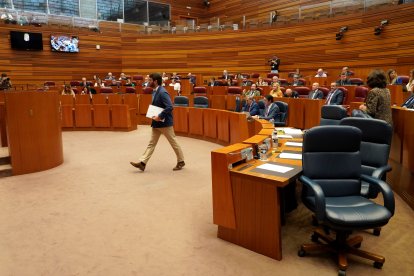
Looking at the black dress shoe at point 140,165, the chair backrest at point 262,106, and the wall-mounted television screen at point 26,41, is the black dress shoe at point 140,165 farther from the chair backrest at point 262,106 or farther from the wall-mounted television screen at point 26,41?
the wall-mounted television screen at point 26,41

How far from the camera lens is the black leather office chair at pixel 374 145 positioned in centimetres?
274

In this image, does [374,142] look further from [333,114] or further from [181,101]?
[181,101]

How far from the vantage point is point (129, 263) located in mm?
2412

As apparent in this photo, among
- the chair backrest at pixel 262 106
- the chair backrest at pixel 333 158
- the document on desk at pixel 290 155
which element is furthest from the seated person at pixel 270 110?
the chair backrest at pixel 333 158

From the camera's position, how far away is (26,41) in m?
13.0

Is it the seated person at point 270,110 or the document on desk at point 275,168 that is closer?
the document on desk at point 275,168

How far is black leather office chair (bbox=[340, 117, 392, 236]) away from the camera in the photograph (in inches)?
108

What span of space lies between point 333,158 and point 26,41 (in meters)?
13.7

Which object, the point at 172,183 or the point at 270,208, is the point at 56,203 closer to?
the point at 172,183

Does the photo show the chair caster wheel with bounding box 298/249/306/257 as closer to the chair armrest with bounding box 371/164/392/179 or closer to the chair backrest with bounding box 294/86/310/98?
the chair armrest with bounding box 371/164/392/179

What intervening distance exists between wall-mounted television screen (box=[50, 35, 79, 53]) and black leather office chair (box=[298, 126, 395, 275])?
13730 millimetres

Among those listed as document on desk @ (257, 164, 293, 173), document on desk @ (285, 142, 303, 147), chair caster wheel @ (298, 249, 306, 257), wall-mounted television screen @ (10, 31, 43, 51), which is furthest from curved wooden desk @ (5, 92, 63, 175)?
wall-mounted television screen @ (10, 31, 43, 51)

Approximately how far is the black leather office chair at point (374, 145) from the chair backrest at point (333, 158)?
0.74 feet

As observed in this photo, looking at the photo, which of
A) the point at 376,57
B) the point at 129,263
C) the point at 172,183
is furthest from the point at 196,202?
the point at 376,57
